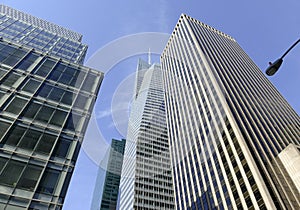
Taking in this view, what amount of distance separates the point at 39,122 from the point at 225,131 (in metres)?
43.3

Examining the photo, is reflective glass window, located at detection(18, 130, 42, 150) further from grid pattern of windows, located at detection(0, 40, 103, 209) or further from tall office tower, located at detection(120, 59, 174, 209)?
tall office tower, located at detection(120, 59, 174, 209)

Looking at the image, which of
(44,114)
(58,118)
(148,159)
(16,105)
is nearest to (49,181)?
(58,118)

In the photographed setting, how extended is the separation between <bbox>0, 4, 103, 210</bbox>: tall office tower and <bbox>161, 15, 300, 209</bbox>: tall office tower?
34.1 metres

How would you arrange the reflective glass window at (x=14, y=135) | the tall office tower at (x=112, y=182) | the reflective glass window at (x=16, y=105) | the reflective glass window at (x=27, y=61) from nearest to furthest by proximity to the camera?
the reflective glass window at (x=14, y=135)
the reflective glass window at (x=16, y=105)
the reflective glass window at (x=27, y=61)
the tall office tower at (x=112, y=182)

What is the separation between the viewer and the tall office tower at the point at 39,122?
12173 mm

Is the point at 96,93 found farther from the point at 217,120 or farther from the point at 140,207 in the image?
the point at 140,207

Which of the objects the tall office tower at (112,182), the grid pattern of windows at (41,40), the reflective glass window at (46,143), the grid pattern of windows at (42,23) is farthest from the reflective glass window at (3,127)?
the tall office tower at (112,182)

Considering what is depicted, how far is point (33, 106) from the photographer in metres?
16.1

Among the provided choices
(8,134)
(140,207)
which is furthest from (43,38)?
(140,207)

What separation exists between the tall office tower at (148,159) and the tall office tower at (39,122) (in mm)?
37819

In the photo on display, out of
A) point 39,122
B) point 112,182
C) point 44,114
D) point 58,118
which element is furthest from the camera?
point 112,182

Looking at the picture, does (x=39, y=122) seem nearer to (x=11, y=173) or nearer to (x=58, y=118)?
(x=58, y=118)

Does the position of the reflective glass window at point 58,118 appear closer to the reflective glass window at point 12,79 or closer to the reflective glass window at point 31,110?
the reflective glass window at point 31,110

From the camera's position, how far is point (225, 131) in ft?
162
